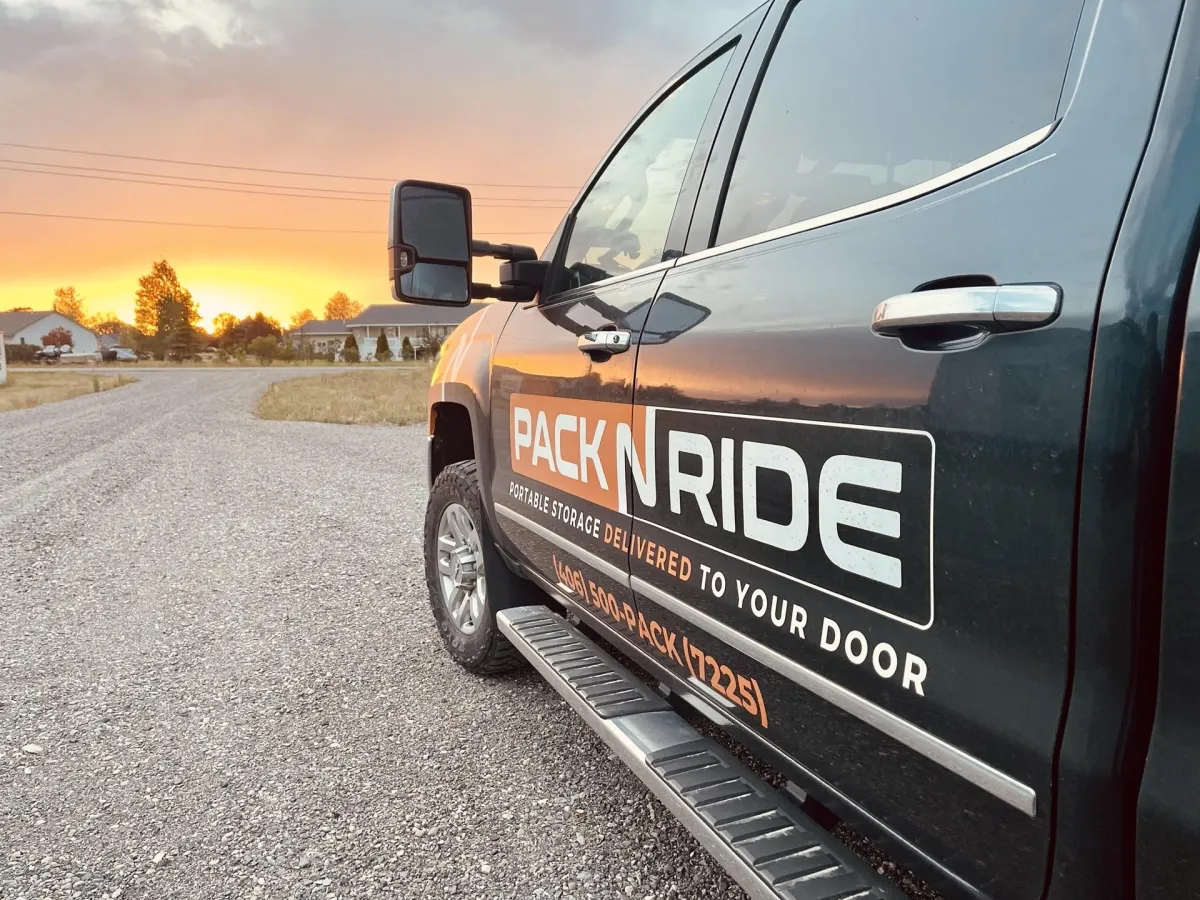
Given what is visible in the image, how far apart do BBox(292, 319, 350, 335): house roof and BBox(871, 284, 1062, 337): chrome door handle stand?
296 ft

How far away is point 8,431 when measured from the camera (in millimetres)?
13148

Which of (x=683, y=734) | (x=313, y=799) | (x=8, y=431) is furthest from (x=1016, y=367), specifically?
(x=8, y=431)

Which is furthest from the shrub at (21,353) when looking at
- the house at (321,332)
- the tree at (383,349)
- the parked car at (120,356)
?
the tree at (383,349)

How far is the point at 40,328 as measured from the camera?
3460 inches

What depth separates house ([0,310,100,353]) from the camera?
274 ft

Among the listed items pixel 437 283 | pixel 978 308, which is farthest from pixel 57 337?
pixel 978 308

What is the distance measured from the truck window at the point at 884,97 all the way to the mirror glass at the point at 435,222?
40.7 inches

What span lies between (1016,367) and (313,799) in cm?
223

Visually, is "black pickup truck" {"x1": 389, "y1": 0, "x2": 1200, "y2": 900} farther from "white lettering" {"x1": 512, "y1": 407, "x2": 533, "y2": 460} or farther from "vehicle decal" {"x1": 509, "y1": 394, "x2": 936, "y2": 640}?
"white lettering" {"x1": 512, "y1": 407, "x2": 533, "y2": 460}

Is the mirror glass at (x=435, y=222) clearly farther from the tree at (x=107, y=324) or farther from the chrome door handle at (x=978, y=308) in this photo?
the tree at (x=107, y=324)

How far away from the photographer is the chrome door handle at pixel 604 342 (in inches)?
77.1

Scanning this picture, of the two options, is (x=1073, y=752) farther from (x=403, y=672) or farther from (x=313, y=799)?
(x=403, y=672)

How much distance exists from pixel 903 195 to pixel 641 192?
1172 millimetres

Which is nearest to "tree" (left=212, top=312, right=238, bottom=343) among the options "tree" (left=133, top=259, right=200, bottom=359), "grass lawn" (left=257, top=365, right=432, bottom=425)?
"tree" (left=133, top=259, right=200, bottom=359)
